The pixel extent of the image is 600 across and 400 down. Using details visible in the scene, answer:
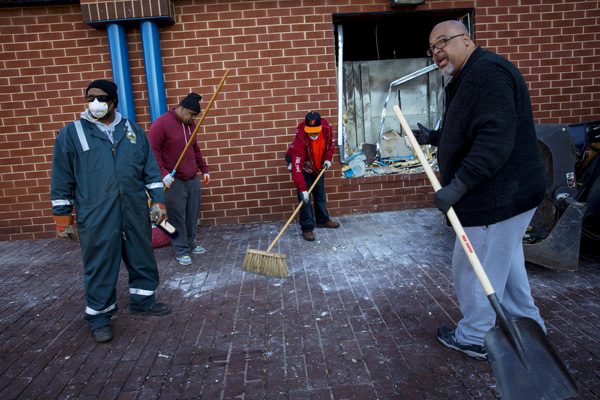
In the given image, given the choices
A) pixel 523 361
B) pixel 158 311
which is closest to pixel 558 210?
pixel 523 361

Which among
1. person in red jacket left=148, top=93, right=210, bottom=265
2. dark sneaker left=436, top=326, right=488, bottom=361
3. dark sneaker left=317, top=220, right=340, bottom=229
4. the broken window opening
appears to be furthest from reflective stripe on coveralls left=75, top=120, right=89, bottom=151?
the broken window opening

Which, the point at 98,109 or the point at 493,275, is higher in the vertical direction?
the point at 98,109

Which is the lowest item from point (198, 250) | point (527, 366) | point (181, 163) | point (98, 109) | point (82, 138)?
point (198, 250)

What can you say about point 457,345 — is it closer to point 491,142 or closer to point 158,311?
point 491,142

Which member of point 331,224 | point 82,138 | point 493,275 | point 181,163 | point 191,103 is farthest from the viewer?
point 331,224

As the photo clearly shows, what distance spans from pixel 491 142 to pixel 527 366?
121 centimetres

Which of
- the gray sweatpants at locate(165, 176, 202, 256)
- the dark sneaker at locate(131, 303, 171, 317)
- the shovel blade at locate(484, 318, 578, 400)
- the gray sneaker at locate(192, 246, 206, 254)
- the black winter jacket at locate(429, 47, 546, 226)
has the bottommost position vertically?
the dark sneaker at locate(131, 303, 171, 317)

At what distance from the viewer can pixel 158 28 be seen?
6.20 m

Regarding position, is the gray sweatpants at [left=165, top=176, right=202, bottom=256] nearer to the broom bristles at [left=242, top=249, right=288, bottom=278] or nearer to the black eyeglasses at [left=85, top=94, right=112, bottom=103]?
the broom bristles at [left=242, top=249, right=288, bottom=278]

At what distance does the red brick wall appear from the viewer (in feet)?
20.4

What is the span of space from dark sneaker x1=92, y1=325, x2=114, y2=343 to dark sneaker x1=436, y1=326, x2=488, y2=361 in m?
2.55

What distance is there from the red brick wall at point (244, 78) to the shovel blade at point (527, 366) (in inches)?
180

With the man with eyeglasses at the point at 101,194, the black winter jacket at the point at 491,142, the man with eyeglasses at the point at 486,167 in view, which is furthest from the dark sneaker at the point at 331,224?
the black winter jacket at the point at 491,142

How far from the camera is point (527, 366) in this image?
2215mm
